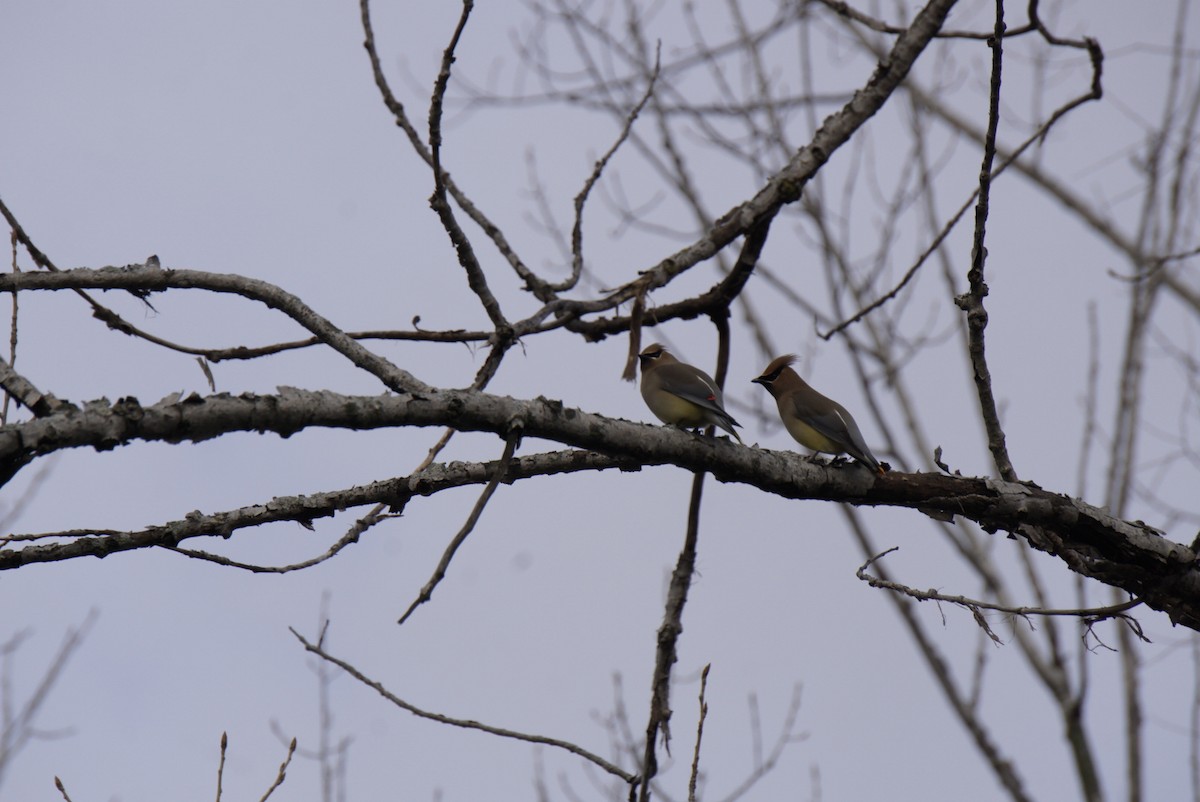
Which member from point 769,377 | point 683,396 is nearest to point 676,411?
point 683,396

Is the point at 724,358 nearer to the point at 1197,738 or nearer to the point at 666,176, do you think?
the point at 1197,738

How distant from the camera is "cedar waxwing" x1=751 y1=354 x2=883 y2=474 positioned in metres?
4.86

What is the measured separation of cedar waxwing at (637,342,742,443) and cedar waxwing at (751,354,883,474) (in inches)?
16.0

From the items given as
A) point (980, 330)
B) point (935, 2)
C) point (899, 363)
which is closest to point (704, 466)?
point (980, 330)

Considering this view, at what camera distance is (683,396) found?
507 cm

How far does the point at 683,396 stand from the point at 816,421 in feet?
2.01

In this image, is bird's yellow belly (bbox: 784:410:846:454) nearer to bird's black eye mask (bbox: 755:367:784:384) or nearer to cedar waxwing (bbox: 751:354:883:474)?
cedar waxwing (bbox: 751:354:883:474)

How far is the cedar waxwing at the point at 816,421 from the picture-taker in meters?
4.86

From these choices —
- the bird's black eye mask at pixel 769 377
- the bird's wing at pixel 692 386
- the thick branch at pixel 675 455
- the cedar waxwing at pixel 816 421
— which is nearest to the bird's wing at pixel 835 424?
the cedar waxwing at pixel 816 421

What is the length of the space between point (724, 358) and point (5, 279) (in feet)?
9.96

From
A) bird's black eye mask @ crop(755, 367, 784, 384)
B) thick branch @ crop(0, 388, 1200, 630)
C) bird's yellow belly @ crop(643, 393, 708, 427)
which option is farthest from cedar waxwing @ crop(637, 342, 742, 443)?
bird's black eye mask @ crop(755, 367, 784, 384)

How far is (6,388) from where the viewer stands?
2.90 m

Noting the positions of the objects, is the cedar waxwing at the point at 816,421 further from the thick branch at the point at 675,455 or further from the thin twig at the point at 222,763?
the thin twig at the point at 222,763

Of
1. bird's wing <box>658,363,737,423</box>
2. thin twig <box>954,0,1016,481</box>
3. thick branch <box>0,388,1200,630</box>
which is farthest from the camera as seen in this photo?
bird's wing <box>658,363,737,423</box>
